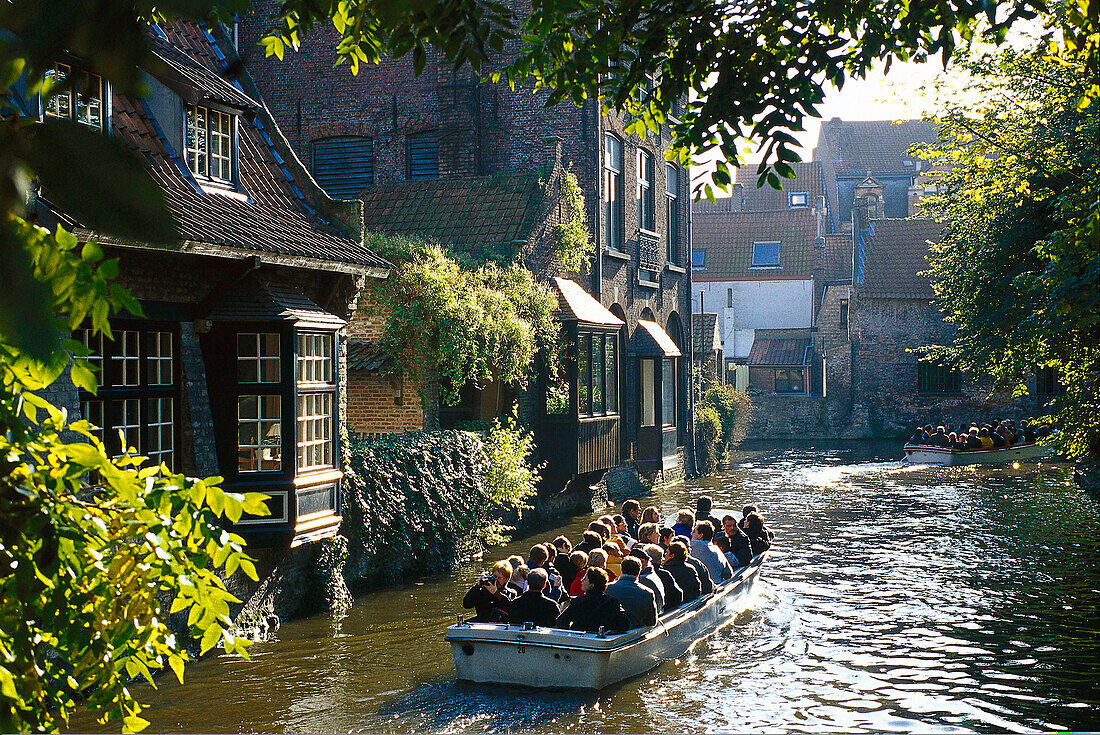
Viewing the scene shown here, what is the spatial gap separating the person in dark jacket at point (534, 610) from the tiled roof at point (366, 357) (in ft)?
24.7

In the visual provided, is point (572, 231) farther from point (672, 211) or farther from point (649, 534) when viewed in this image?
point (649, 534)

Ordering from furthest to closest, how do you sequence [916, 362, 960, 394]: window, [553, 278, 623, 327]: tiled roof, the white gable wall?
the white gable wall → [916, 362, 960, 394]: window → [553, 278, 623, 327]: tiled roof

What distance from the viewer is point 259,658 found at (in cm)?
1101

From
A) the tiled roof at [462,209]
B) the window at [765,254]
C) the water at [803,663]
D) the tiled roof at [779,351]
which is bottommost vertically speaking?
the water at [803,663]

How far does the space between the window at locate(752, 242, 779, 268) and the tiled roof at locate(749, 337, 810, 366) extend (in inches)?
140

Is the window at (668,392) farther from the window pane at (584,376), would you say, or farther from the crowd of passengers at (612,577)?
the crowd of passengers at (612,577)

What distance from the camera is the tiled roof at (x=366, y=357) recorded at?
1731cm

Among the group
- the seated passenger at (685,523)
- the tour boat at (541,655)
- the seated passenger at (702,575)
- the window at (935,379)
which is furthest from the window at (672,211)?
the tour boat at (541,655)

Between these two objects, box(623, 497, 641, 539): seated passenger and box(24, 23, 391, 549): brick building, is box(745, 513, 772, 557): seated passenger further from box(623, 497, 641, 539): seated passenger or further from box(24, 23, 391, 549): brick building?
box(24, 23, 391, 549): brick building

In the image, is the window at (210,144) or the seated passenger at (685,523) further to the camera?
the seated passenger at (685,523)

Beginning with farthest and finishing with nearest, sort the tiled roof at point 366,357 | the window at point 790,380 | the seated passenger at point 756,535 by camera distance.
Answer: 1. the window at point 790,380
2. the tiled roof at point 366,357
3. the seated passenger at point 756,535

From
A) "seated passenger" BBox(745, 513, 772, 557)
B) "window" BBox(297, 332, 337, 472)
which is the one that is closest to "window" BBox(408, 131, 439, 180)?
"window" BBox(297, 332, 337, 472)

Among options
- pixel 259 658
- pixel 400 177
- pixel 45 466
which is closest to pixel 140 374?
pixel 259 658

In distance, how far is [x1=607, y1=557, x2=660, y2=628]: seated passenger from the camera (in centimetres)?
1064
